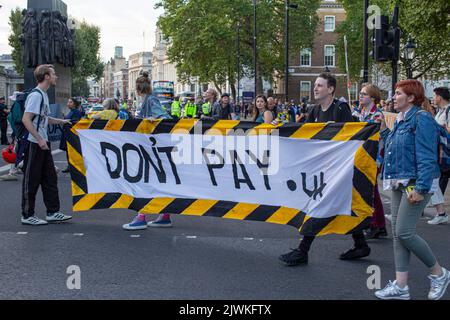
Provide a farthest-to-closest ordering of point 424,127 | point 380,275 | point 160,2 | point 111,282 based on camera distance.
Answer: point 160,2 → point 380,275 → point 111,282 → point 424,127

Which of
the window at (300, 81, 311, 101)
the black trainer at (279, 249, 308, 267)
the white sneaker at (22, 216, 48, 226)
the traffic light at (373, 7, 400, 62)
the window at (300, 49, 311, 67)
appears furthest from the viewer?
the window at (300, 81, 311, 101)

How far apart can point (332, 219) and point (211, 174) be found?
1.63 m

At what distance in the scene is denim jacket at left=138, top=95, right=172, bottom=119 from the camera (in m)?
8.16

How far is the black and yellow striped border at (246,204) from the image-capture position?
611 cm

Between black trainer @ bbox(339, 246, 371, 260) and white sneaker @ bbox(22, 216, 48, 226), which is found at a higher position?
white sneaker @ bbox(22, 216, 48, 226)

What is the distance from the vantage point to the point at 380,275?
5836 mm

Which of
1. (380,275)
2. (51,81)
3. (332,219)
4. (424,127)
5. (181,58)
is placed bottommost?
(380,275)

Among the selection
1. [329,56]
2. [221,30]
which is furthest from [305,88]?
[221,30]

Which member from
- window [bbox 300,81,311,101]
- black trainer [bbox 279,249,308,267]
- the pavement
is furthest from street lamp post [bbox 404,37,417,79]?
window [bbox 300,81,311,101]

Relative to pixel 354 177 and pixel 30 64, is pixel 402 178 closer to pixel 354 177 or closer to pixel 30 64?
pixel 354 177

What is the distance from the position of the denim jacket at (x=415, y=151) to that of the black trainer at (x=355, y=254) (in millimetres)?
1574

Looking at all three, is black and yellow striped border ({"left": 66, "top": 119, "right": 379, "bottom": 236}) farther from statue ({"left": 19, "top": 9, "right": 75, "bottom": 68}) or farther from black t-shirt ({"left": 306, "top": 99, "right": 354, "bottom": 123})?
statue ({"left": 19, "top": 9, "right": 75, "bottom": 68})

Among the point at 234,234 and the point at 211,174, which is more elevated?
the point at 211,174

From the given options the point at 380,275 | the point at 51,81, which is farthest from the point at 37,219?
the point at 380,275
